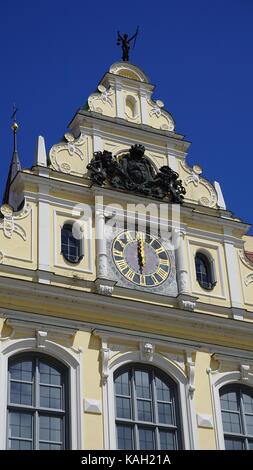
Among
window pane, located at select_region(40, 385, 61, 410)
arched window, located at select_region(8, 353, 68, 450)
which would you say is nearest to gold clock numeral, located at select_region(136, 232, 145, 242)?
arched window, located at select_region(8, 353, 68, 450)

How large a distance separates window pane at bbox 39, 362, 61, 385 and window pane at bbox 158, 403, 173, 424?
255cm

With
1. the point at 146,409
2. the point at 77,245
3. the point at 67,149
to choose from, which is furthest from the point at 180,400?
the point at 67,149

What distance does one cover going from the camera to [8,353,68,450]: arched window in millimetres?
21266

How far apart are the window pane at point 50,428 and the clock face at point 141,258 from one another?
429 cm

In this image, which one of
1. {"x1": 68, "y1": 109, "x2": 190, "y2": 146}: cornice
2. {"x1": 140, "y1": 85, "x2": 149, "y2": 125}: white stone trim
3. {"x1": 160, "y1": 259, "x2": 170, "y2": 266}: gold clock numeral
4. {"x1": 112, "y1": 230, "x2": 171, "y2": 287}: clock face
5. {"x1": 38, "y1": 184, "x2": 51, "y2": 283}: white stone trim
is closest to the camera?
{"x1": 38, "y1": 184, "x2": 51, "y2": 283}: white stone trim

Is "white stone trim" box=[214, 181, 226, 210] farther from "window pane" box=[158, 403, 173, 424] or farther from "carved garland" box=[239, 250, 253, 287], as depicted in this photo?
"window pane" box=[158, 403, 173, 424]

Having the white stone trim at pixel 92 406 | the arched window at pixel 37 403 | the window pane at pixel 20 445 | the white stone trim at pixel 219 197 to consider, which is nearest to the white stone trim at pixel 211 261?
the white stone trim at pixel 219 197

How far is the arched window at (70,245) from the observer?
24003mm

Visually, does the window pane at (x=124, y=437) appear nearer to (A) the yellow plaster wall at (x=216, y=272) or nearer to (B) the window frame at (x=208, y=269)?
(A) the yellow plaster wall at (x=216, y=272)

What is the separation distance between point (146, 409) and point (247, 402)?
2963 mm

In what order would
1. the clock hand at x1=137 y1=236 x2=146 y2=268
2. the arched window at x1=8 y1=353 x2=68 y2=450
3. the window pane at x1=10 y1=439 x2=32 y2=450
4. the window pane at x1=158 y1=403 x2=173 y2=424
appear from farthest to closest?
the clock hand at x1=137 y1=236 x2=146 y2=268, the window pane at x1=158 y1=403 x2=173 y2=424, the arched window at x1=8 y1=353 x2=68 y2=450, the window pane at x1=10 y1=439 x2=32 y2=450

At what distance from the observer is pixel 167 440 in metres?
22.7
